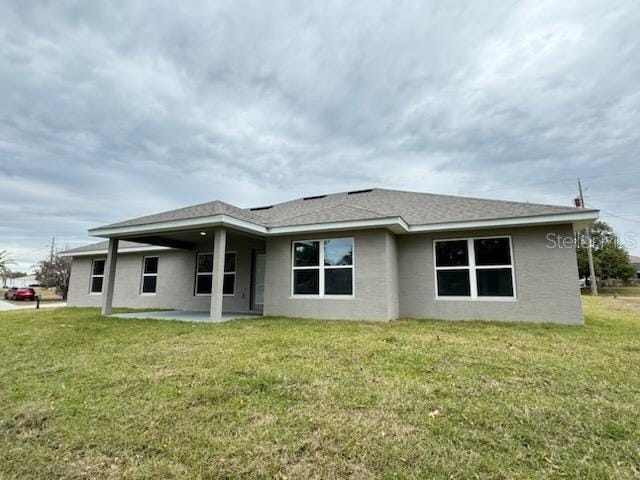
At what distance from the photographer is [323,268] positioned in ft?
31.9

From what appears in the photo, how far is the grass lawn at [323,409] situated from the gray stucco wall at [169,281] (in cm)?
638

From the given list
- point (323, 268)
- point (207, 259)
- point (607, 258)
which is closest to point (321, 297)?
point (323, 268)

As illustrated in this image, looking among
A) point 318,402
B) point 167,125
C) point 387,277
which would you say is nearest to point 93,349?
point 318,402

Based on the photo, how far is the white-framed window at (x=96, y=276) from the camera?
1622cm

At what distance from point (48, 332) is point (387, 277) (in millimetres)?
8561

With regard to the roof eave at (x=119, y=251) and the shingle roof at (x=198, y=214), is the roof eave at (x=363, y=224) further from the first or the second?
the roof eave at (x=119, y=251)

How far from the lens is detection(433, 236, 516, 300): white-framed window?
8.84 metres

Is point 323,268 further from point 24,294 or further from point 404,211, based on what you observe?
point 24,294

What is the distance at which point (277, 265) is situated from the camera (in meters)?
10.3

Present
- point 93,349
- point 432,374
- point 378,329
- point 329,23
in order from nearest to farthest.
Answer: point 432,374 < point 93,349 < point 378,329 < point 329,23

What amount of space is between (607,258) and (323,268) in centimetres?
3963

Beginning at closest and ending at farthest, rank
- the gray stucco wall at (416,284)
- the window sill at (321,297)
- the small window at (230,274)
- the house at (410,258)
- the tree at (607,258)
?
the gray stucco wall at (416,284), the house at (410,258), the window sill at (321,297), the small window at (230,274), the tree at (607,258)

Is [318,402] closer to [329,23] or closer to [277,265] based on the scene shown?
[277,265]

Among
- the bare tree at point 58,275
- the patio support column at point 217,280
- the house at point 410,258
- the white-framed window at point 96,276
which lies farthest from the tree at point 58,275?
the patio support column at point 217,280
